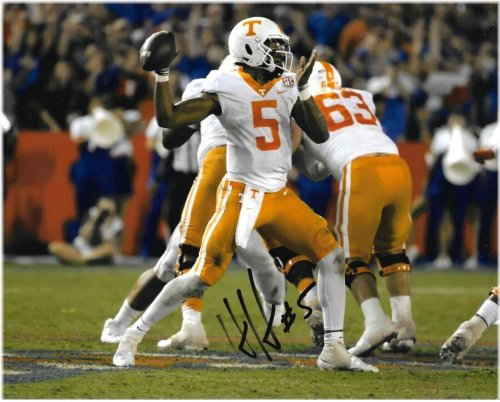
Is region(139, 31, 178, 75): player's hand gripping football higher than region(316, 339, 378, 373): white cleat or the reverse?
higher

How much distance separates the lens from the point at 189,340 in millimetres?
→ 7539

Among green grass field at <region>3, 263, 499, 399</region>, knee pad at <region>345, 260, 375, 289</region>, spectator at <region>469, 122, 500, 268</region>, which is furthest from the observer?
→ spectator at <region>469, 122, 500, 268</region>

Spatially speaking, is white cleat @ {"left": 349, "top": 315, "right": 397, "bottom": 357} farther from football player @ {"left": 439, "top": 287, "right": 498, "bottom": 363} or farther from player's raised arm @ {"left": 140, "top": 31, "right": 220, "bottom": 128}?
player's raised arm @ {"left": 140, "top": 31, "right": 220, "bottom": 128}

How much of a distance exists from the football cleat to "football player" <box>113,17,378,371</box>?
1.98 feet

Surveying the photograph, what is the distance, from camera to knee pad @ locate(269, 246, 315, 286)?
25.7 feet

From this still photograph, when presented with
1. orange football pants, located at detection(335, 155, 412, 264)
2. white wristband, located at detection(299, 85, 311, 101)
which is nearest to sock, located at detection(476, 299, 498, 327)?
orange football pants, located at detection(335, 155, 412, 264)

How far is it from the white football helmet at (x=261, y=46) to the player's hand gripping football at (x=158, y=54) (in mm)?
488

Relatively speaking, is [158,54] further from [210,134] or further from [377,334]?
[377,334]

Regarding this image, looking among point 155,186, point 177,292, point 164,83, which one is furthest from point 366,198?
point 155,186

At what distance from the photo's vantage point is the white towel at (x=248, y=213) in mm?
6512

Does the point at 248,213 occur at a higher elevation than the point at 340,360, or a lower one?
higher

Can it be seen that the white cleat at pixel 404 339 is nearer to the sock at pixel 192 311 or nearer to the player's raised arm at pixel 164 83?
the sock at pixel 192 311

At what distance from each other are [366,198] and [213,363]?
1.38 metres
